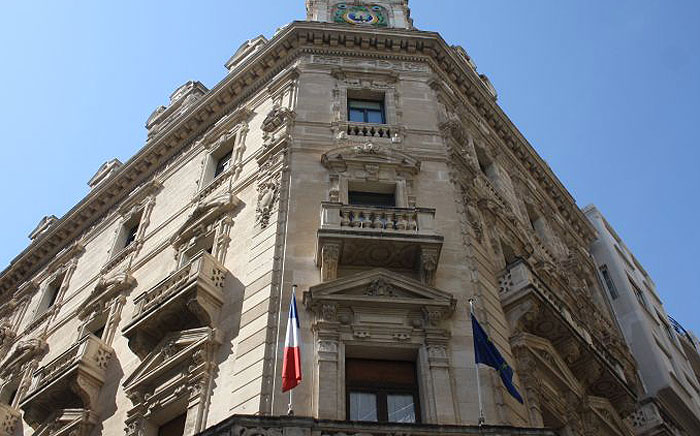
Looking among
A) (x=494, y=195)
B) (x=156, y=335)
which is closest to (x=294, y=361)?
(x=156, y=335)

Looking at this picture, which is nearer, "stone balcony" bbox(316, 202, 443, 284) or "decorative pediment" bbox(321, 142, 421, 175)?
"stone balcony" bbox(316, 202, 443, 284)

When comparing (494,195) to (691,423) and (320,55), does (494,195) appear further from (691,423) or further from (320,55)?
(691,423)

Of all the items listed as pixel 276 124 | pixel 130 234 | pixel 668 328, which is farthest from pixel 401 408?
pixel 668 328

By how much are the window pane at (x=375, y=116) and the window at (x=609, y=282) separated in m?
13.3

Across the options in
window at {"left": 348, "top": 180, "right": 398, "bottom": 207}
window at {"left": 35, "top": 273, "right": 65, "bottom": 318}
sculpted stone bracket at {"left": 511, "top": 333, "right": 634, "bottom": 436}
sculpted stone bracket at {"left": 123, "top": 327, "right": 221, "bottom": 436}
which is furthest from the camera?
window at {"left": 35, "top": 273, "right": 65, "bottom": 318}

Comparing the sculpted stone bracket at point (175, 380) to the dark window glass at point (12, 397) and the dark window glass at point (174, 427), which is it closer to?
the dark window glass at point (174, 427)

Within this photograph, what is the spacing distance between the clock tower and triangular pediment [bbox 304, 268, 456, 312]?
13.6 m

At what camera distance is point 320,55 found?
25.0 meters

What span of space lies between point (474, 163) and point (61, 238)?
17.7 meters

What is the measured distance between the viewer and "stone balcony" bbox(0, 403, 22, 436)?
21.5m

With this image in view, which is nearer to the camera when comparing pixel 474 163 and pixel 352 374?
pixel 352 374

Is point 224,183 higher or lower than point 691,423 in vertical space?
higher

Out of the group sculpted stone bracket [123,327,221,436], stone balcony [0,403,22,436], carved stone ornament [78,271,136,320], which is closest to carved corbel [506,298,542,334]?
sculpted stone bracket [123,327,221,436]

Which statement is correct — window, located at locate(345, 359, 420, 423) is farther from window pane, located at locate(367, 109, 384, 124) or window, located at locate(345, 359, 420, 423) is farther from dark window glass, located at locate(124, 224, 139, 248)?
dark window glass, located at locate(124, 224, 139, 248)
